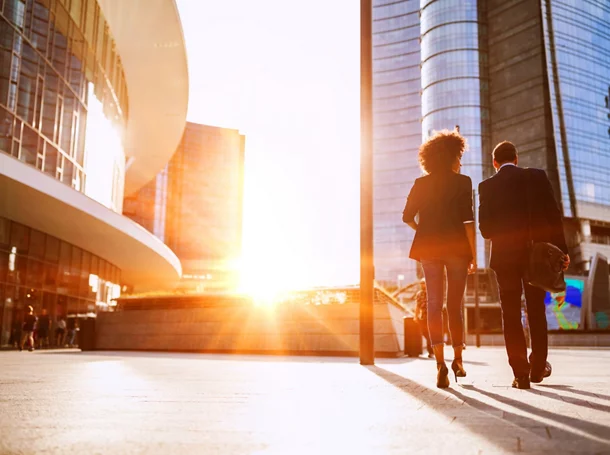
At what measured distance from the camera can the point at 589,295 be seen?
229 ft

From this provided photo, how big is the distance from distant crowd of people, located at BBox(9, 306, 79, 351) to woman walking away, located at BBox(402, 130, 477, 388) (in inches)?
683

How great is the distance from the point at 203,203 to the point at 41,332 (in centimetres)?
10251

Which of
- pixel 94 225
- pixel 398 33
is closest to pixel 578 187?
pixel 398 33

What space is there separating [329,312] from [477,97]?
98.1m

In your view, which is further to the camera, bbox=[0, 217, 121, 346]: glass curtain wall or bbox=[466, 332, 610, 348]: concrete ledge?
bbox=[466, 332, 610, 348]: concrete ledge

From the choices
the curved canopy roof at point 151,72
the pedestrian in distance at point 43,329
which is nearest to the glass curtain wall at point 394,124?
the curved canopy roof at point 151,72

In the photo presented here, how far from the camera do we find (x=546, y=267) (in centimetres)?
531

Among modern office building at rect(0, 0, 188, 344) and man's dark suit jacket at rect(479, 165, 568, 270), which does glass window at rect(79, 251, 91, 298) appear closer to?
modern office building at rect(0, 0, 188, 344)

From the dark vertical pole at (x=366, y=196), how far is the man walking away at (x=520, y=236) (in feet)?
12.1

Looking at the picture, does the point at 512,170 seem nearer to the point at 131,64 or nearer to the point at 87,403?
the point at 87,403

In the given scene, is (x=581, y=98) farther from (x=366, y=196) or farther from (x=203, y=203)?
(x=366, y=196)

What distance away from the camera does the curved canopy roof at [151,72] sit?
26.9 metres

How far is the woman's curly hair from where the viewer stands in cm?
584

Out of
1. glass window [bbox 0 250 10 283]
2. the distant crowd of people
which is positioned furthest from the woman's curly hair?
glass window [bbox 0 250 10 283]
